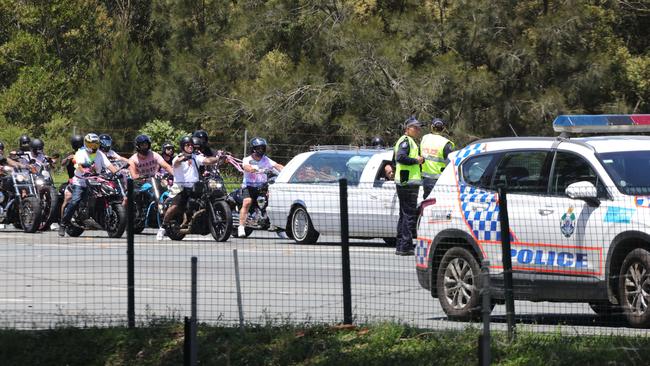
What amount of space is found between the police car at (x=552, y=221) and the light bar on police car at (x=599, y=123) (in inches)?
0.4

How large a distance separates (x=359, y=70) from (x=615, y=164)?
106 feet

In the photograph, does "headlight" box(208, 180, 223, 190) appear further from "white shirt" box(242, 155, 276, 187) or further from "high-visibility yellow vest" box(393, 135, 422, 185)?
"high-visibility yellow vest" box(393, 135, 422, 185)

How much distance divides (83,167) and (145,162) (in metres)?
1.05

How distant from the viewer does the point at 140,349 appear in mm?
9984

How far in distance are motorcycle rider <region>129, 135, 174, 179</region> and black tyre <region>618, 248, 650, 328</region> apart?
42.0 ft

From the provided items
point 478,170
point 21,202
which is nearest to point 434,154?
point 478,170

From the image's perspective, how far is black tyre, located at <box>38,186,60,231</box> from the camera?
78.1 feet

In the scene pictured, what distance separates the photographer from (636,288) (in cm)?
1048

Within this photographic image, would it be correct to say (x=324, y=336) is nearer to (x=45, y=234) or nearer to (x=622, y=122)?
(x=622, y=122)

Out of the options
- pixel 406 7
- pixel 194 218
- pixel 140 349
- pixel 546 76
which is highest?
pixel 406 7

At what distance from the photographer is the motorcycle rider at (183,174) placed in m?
21.3

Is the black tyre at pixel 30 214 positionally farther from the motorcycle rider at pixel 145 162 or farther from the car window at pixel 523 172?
the car window at pixel 523 172

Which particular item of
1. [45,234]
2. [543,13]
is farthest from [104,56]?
[45,234]

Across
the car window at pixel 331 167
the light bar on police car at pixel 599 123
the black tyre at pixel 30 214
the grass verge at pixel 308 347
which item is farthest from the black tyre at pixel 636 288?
the black tyre at pixel 30 214
